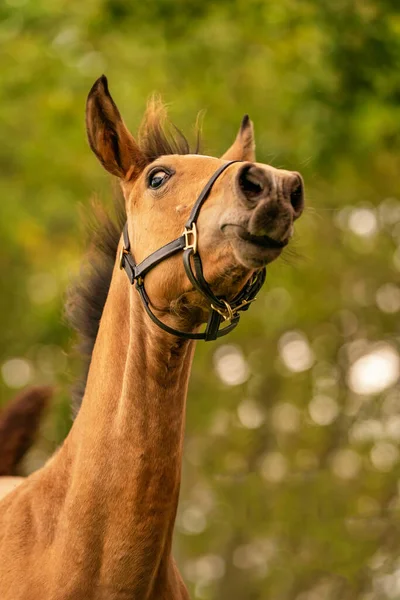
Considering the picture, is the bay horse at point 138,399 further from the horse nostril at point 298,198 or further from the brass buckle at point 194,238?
the horse nostril at point 298,198

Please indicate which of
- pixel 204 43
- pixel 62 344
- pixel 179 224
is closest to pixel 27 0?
pixel 204 43

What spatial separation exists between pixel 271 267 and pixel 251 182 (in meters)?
8.53

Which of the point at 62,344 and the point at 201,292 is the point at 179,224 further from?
the point at 62,344

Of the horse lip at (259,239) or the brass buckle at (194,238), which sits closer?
the horse lip at (259,239)

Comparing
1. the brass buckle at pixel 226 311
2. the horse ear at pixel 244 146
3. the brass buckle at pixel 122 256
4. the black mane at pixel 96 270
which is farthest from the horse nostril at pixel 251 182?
the horse ear at pixel 244 146

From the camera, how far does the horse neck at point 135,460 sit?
4.29 metres

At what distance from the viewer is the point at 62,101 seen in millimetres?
12008

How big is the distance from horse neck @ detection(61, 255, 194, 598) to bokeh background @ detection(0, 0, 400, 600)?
1245 millimetres

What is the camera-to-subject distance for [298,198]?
3.87 m

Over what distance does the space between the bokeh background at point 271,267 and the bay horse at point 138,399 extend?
42.3 inches

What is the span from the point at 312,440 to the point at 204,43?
8898 mm

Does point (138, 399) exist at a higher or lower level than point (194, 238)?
lower

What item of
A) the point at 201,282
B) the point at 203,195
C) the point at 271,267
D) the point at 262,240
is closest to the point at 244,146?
the point at 203,195

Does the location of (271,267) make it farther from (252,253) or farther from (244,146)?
(252,253)
